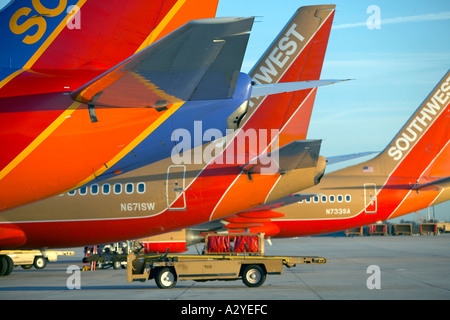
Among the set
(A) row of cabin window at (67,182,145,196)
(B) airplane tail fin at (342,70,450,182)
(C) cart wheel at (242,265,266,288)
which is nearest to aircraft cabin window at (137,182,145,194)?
(A) row of cabin window at (67,182,145,196)

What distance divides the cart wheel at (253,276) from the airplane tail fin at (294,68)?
17.0ft

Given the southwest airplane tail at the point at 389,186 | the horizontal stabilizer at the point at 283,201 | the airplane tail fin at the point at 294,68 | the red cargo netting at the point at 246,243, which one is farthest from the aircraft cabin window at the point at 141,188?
the southwest airplane tail at the point at 389,186

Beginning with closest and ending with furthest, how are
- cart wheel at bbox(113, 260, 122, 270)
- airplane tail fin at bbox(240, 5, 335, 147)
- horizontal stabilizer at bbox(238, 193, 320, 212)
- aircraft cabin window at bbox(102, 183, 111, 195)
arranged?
aircraft cabin window at bbox(102, 183, 111, 195), airplane tail fin at bbox(240, 5, 335, 147), horizontal stabilizer at bbox(238, 193, 320, 212), cart wheel at bbox(113, 260, 122, 270)

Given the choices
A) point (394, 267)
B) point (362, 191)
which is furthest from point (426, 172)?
point (394, 267)

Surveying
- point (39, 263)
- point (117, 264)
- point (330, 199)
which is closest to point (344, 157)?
point (330, 199)

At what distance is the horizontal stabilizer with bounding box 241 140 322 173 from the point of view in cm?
1627

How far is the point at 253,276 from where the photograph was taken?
58.8 ft

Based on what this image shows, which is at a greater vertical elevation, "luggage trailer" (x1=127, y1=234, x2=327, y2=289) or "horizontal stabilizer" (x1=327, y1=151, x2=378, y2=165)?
"horizontal stabilizer" (x1=327, y1=151, x2=378, y2=165)

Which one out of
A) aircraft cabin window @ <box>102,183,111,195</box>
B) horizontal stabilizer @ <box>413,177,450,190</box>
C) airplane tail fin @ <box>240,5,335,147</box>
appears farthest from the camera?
horizontal stabilizer @ <box>413,177,450,190</box>

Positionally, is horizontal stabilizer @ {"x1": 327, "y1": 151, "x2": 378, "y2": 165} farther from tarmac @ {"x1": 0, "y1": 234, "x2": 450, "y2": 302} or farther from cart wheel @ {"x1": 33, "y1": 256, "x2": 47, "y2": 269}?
cart wheel @ {"x1": 33, "y1": 256, "x2": 47, "y2": 269}

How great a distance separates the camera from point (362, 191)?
31609 millimetres

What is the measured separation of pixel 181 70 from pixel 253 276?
12293 millimetres

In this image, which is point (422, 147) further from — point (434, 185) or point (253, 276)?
point (253, 276)

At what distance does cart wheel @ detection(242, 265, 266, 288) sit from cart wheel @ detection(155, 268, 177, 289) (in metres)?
2.21
